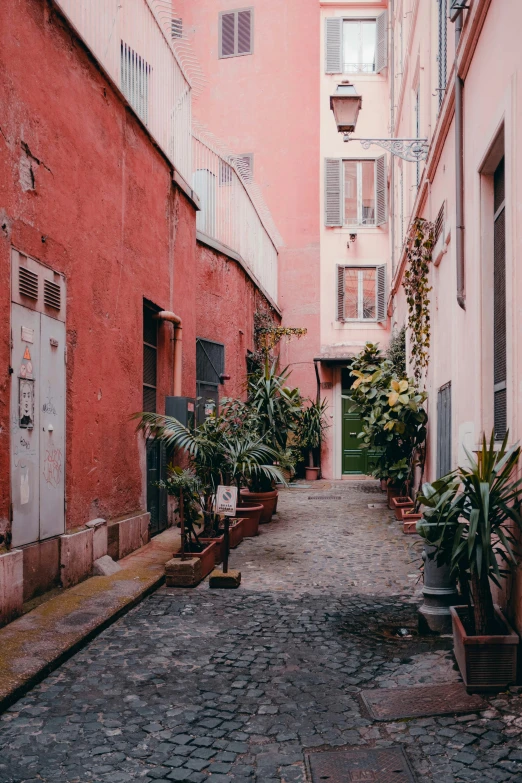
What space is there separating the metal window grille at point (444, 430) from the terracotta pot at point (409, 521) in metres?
0.82

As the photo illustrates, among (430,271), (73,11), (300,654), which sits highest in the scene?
(73,11)

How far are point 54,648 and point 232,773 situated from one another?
70.9 inches

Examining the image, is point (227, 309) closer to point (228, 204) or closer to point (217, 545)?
point (228, 204)

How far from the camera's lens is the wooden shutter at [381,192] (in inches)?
719

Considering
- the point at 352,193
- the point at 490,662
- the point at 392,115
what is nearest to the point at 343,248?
the point at 352,193

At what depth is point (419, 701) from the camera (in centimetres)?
381

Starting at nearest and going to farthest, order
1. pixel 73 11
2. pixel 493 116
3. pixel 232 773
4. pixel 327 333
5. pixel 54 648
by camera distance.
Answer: pixel 232 773
pixel 54 648
pixel 493 116
pixel 73 11
pixel 327 333

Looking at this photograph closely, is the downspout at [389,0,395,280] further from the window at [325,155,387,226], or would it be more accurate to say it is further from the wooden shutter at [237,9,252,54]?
the wooden shutter at [237,9,252,54]

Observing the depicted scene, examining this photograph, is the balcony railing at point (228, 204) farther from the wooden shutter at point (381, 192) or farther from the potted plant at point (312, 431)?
the wooden shutter at point (381, 192)

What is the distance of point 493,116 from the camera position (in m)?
5.12

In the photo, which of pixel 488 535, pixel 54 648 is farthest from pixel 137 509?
pixel 488 535

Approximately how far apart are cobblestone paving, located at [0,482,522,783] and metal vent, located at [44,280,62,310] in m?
2.54

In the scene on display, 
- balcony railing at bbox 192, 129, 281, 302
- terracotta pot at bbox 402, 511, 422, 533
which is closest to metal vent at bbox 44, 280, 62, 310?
terracotta pot at bbox 402, 511, 422, 533

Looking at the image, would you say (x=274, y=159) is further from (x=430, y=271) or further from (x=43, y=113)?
(x=43, y=113)
